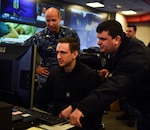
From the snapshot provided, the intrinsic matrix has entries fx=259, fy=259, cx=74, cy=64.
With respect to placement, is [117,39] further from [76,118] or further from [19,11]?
[19,11]

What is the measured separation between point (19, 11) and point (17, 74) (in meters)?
6.01

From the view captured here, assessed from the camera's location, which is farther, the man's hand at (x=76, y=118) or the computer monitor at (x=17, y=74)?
the man's hand at (x=76, y=118)

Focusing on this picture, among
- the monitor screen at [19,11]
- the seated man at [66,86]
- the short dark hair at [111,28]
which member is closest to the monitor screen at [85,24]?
the monitor screen at [19,11]

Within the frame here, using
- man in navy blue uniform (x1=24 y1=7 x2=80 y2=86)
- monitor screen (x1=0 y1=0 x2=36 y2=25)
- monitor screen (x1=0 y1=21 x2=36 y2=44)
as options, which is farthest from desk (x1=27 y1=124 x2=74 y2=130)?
monitor screen (x1=0 y1=0 x2=36 y2=25)

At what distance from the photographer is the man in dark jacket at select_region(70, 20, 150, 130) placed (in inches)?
55.1

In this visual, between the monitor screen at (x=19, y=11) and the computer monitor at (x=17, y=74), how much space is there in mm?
5575

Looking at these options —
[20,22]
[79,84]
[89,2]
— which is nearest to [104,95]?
[79,84]

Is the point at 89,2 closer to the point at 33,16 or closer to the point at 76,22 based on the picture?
the point at 76,22

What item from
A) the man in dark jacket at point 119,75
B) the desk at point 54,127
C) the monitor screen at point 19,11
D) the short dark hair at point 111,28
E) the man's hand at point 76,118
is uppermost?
the monitor screen at point 19,11

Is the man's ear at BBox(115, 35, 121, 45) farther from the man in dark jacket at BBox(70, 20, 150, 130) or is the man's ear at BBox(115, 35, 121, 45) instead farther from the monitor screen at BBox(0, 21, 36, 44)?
the monitor screen at BBox(0, 21, 36, 44)

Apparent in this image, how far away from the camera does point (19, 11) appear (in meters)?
6.93

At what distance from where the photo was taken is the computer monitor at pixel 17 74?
119 cm

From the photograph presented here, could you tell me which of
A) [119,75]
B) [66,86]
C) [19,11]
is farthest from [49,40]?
[19,11]

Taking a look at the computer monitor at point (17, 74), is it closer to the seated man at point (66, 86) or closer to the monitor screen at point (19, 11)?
the seated man at point (66, 86)
